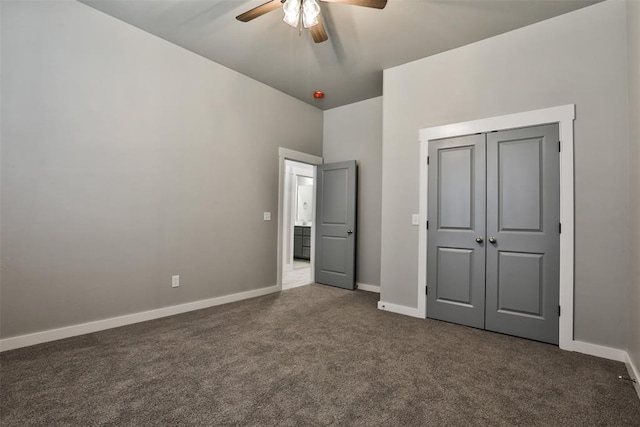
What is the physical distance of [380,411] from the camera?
1.76 meters

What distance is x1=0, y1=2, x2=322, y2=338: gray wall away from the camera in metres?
2.54

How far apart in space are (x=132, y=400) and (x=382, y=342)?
1.90m

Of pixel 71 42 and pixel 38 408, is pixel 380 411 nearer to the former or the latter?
pixel 38 408

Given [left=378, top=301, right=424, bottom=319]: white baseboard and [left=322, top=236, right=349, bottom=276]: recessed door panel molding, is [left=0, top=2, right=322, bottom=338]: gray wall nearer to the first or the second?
[left=322, top=236, right=349, bottom=276]: recessed door panel molding

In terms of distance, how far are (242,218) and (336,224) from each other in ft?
5.16

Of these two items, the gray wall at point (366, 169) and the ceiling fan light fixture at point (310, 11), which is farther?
the gray wall at point (366, 169)

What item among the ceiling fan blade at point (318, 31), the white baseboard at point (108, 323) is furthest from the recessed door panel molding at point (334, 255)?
the ceiling fan blade at point (318, 31)

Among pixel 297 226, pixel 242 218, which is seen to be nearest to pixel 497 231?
pixel 242 218

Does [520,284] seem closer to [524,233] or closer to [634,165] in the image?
[524,233]

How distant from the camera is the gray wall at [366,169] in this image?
480 centimetres

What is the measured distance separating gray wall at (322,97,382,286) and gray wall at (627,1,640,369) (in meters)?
2.79

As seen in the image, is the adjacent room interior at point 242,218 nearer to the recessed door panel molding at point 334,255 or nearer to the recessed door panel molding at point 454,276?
the recessed door panel molding at point 454,276

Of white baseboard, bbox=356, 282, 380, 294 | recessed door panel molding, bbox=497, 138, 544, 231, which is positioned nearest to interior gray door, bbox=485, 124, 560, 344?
recessed door panel molding, bbox=497, 138, 544, 231

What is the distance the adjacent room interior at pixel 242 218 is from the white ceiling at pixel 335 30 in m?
0.02
